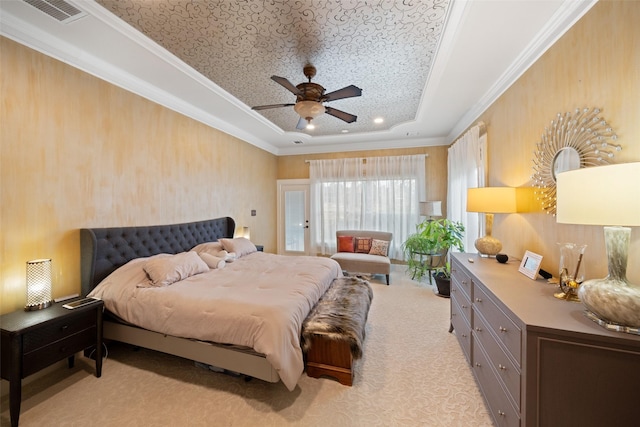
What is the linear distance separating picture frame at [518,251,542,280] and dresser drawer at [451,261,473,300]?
1.29 feet

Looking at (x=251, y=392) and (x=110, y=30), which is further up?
(x=110, y=30)

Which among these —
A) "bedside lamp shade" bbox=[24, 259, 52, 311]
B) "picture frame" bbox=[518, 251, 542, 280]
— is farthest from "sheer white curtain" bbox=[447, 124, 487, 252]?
"bedside lamp shade" bbox=[24, 259, 52, 311]

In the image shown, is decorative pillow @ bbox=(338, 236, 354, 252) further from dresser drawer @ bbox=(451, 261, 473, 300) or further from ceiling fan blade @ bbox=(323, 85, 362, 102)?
ceiling fan blade @ bbox=(323, 85, 362, 102)

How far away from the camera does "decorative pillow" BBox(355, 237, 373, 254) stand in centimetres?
522

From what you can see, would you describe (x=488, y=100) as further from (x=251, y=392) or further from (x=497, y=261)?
(x=251, y=392)

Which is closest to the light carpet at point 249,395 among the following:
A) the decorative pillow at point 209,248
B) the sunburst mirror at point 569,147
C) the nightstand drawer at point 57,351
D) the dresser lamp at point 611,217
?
the nightstand drawer at point 57,351

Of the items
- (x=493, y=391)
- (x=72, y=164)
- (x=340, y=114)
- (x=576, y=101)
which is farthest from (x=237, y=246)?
(x=576, y=101)

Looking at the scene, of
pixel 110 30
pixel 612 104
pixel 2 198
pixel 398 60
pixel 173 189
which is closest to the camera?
pixel 612 104

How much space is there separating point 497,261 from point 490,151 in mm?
1558

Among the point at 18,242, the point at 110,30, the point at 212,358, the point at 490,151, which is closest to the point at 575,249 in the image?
the point at 490,151

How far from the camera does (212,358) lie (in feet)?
6.61

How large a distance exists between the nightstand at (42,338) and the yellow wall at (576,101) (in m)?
3.39

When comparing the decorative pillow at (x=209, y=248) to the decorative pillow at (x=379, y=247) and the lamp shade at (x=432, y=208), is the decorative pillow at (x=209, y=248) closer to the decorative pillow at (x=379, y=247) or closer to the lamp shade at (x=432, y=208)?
the decorative pillow at (x=379, y=247)

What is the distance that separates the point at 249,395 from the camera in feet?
6.40
